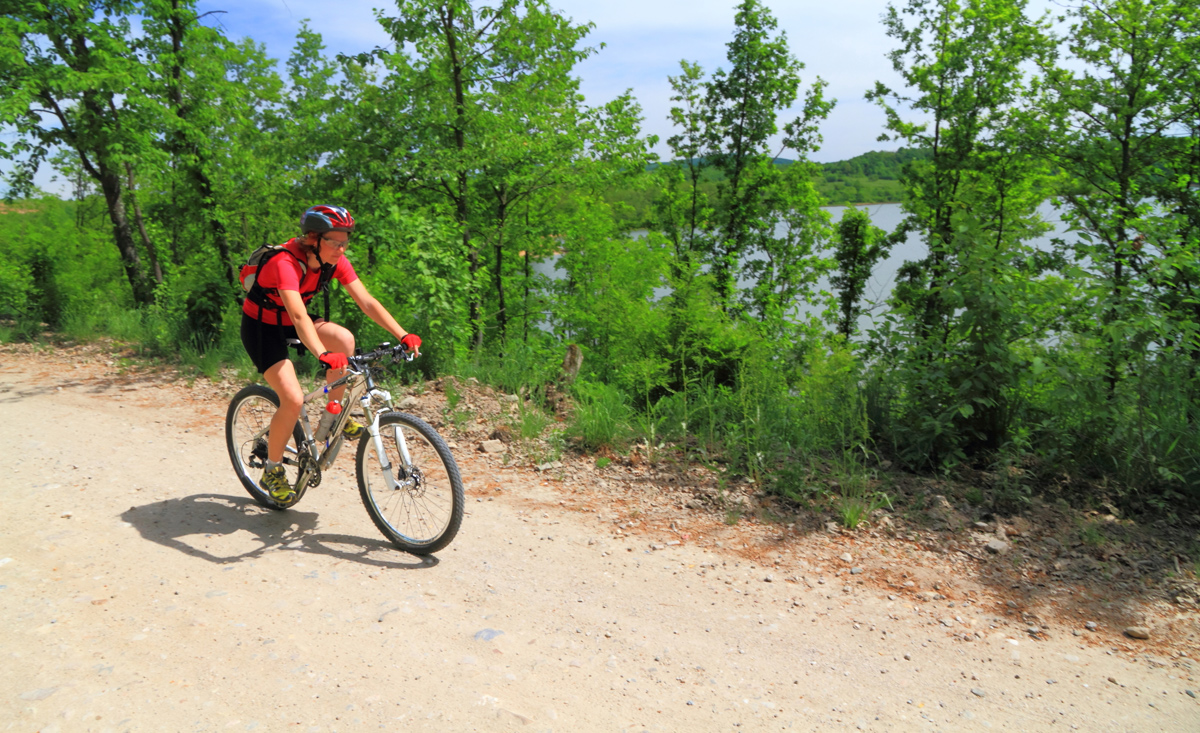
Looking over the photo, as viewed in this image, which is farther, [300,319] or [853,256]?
[853,256]

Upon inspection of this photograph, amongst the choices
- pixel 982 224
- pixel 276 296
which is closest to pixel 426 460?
pixel 276 296

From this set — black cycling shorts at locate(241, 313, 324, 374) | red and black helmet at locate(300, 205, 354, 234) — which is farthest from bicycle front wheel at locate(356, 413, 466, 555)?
red and black helmet at locate(300, 205, 354, 234)

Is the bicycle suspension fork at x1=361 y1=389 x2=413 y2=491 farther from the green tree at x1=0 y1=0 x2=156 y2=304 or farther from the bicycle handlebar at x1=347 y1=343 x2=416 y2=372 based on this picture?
the green tree at x1=0 y1=0 x2=156 y2=304

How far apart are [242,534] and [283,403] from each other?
0.92 meters

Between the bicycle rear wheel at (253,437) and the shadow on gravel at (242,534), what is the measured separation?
0.17 m

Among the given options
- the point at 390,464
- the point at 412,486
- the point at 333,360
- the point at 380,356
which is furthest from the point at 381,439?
the point at 333,360

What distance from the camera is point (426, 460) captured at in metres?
4.04

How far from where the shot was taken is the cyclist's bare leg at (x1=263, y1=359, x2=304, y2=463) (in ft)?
14.1

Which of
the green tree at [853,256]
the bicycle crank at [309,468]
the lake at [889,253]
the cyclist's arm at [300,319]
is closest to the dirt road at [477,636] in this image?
the bicycle crank at [309,468]

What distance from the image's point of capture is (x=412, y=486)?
13.7ft

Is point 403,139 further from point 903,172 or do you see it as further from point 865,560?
point 903,172

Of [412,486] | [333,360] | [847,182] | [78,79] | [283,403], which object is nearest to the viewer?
[333,360]

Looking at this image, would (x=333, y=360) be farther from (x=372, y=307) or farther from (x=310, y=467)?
(x=310, y=467)

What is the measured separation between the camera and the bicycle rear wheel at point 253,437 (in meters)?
4.77
